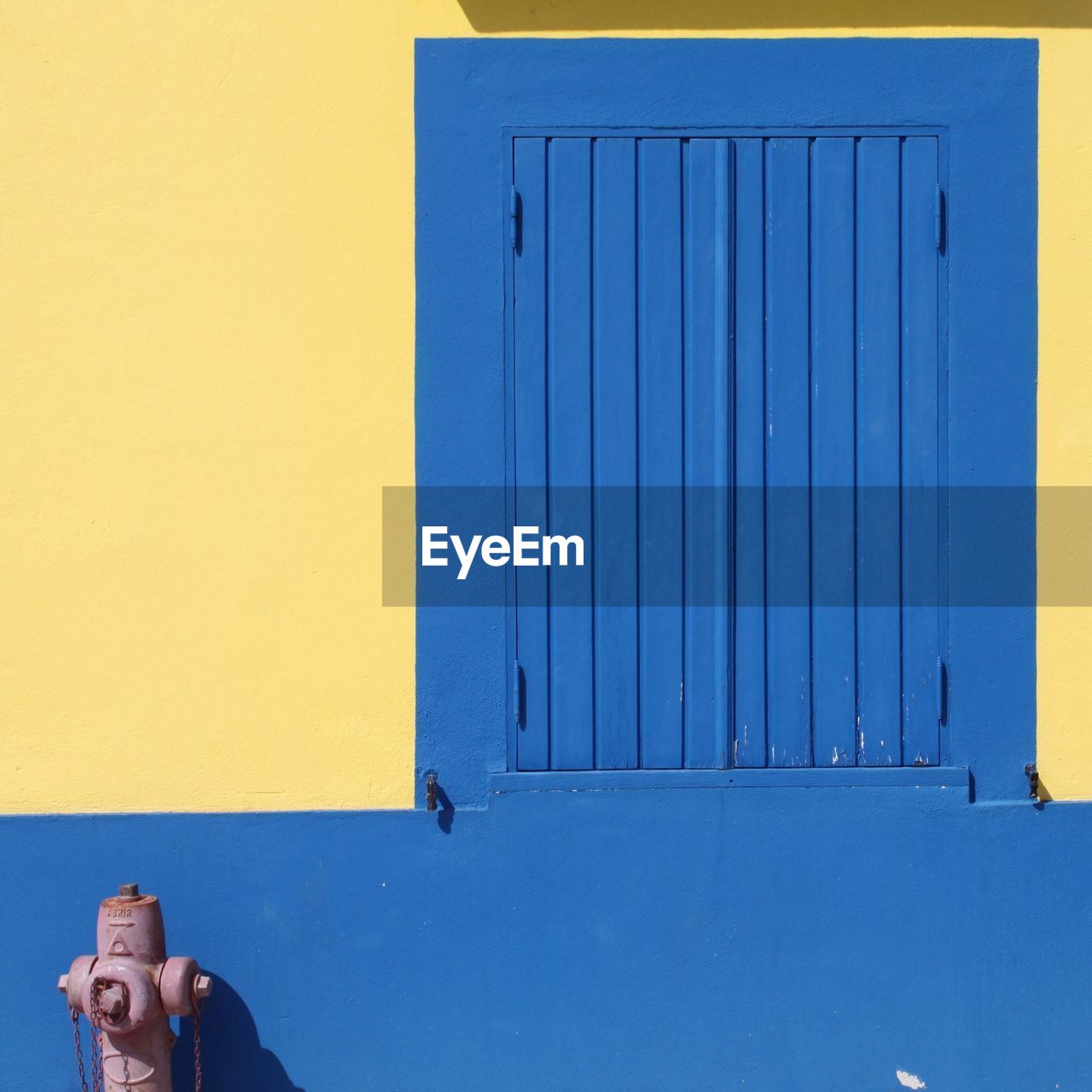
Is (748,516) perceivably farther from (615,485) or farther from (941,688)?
(941,688)

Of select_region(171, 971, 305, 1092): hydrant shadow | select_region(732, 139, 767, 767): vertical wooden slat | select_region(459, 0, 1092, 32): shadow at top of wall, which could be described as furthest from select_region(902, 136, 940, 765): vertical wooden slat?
Result: select_region(171, 971, 305, 1092): hydrant shadow

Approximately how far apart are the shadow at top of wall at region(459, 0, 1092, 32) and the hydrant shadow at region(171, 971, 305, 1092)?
330 centimetres

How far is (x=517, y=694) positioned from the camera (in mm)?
3939

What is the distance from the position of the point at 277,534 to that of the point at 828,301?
1983 mm

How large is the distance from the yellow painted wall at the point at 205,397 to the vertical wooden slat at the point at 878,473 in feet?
4.77

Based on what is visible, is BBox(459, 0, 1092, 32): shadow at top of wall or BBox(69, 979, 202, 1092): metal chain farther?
BBox(459, 0, 1092, 32): shadow at top of wall

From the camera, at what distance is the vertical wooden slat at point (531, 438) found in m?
3.94

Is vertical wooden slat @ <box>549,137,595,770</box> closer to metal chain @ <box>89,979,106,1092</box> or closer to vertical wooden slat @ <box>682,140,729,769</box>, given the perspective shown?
vertical wooden slat @ <box>682,140,729,769</box>

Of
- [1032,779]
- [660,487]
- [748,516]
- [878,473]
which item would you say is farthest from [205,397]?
[1032,779]

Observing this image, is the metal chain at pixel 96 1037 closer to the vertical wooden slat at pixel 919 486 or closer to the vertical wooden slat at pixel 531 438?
the vertical wooden slat at pixel 531 438

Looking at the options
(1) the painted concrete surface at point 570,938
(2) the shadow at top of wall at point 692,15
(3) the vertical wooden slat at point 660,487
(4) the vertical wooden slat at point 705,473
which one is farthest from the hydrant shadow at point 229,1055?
(2) the shadow at top of wall at point 692,15

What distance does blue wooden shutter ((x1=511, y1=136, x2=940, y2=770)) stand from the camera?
3.95 metres

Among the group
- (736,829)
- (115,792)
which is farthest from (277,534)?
(736,829)

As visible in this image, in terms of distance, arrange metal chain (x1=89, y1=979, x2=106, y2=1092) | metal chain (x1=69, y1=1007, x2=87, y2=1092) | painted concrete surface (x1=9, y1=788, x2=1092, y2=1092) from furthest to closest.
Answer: painted concrete surface (x1=9, y1=788, x2=1092, y2=1092) < metal chain (x1=69, y1=1007, x2=87, y2=1092) < metal chain (x1=89, y1=979, x2=106, y2=1092)
